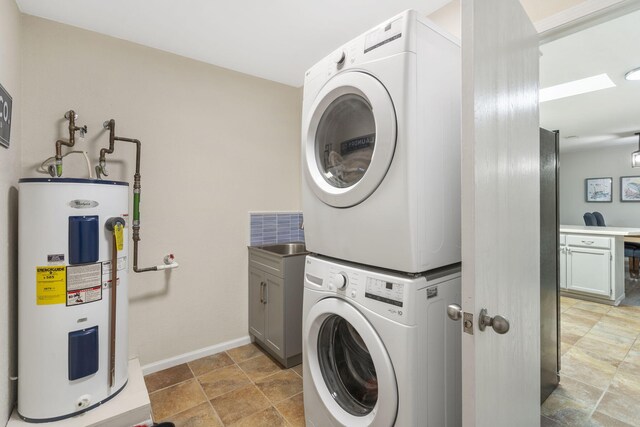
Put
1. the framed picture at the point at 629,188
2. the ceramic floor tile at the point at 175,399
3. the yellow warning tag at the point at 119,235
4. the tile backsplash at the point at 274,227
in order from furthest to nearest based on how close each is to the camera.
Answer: the framed picture at the point at 629,188 < the tile backsplash at the point at 274,227 < the ceramic floor tile at the point at 175,399 < the yellow warning tag at the point at 119,235

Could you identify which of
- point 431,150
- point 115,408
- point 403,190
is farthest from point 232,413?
point 431,150

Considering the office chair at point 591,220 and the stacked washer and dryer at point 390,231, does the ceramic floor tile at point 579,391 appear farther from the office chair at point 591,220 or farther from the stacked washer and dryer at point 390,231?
the office chair at point 591,220

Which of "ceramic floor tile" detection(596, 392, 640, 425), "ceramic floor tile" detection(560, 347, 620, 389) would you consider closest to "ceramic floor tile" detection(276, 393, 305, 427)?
"ceramic floor tile" detection(596, 392, 640, 425)

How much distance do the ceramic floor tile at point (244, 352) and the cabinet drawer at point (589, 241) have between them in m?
4.04

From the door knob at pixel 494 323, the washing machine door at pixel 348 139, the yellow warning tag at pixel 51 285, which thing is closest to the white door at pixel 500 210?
the door knob at pixel 494 323

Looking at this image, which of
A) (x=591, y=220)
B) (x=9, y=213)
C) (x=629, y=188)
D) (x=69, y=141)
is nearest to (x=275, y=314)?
(x=9, y=213)

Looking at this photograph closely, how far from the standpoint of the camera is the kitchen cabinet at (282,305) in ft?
7.12

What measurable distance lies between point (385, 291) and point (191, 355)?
1.96 meters

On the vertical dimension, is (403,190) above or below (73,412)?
above

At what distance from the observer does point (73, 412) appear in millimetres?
1433

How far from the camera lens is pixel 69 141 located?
1.80 metres

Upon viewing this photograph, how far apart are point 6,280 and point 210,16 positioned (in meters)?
1.78

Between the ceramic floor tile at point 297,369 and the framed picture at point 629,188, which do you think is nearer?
the ceramic floor tile at point 297,369

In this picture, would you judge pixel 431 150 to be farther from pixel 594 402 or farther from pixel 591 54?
pixel 591 54
